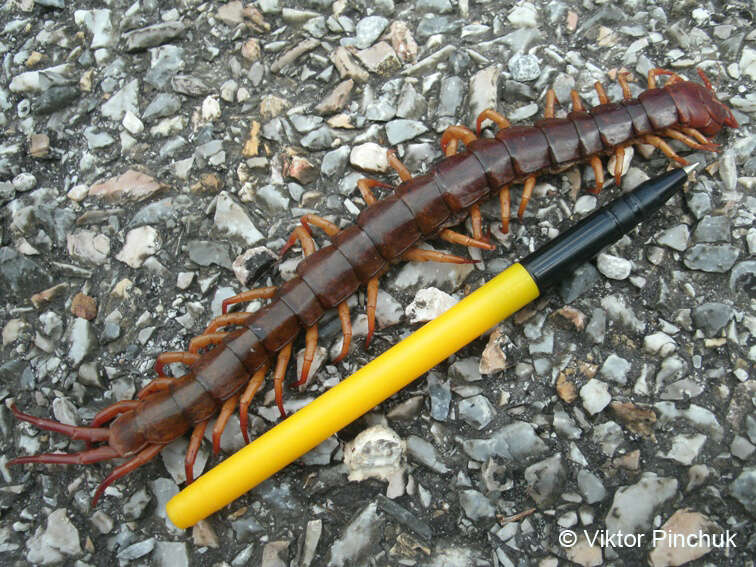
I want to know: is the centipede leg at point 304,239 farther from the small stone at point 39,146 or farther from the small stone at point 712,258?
the small stone at point 712,258

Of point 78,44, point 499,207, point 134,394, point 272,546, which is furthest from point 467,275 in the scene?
point 78,44

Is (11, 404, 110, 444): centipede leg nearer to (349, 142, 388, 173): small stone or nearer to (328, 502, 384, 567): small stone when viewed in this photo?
(328, 502, 384, 567): small stone

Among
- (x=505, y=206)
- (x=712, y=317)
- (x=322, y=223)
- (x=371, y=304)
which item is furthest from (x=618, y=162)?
(x=322, y=223)

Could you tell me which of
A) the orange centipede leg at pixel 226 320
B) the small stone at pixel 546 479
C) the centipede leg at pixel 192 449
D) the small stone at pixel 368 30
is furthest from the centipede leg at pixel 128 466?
the small stone at pixel 368 30

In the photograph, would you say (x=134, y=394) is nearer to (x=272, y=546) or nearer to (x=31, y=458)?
(x=31, y=458)

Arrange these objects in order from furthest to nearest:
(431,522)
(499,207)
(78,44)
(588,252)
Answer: (78,44) < (499,207) < (588,252) < (431,522)

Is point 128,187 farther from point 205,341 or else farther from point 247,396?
point 247,396
